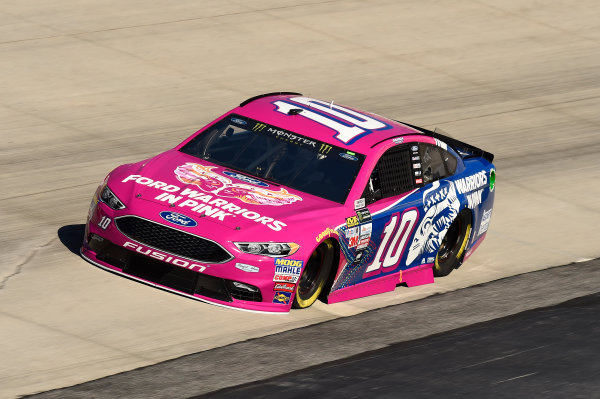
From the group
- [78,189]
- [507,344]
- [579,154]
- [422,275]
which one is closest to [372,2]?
[579,154]

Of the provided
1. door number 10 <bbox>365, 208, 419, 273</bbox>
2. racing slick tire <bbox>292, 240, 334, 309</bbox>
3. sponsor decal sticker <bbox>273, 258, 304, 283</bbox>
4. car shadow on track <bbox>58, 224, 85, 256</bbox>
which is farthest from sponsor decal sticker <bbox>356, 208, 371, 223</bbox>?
car shadow on track <bbox>58, 224, 85, 256</bbox>

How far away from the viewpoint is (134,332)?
32.1 feet

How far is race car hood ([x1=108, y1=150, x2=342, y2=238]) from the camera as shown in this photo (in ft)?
33.4

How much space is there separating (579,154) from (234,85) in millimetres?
5042

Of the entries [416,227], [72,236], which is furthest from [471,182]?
[72,236]

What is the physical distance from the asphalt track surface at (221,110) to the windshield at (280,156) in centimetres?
109

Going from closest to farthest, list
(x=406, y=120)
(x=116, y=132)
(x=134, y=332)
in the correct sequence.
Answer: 1. (x=134, y=332)
2. (x=116, y=132)
3. (x=406, y=120)

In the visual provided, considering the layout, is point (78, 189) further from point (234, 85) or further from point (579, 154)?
point (579, 154)

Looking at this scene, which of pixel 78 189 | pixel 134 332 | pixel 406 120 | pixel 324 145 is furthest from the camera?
pixel 406 120

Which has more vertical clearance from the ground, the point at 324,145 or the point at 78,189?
the point at 324,145

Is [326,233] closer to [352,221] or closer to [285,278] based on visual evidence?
[352,221]

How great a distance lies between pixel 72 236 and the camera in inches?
476

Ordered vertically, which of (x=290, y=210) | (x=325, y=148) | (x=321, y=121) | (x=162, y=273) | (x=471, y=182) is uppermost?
(x=321, y=121)

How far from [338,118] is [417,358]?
2.83 m
